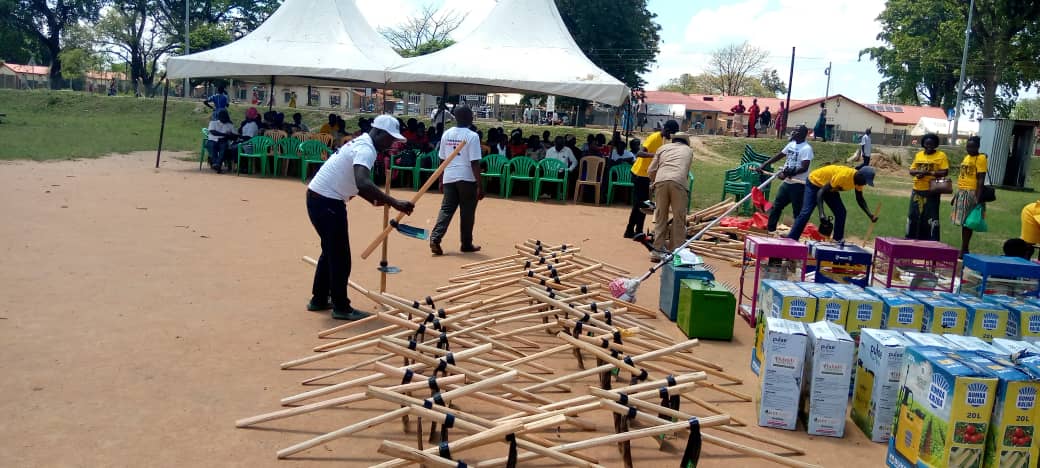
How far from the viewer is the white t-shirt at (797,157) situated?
1043 cm

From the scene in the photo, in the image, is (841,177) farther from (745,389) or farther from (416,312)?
(416,312)

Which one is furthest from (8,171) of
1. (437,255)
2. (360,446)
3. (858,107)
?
(858,107)

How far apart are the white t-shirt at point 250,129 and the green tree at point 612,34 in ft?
A: 87.6

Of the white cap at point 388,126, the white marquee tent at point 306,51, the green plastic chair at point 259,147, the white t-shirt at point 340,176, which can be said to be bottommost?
the green plastic chair at point 259,147

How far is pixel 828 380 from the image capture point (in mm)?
4480

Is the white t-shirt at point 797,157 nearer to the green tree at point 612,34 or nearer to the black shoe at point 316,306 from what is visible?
the black shoe at point 316,306

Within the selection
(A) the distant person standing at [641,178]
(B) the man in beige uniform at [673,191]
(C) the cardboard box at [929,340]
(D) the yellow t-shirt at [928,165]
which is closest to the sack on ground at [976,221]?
(D) the yellow t-shirt at [928,165]

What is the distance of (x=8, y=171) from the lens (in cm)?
1429

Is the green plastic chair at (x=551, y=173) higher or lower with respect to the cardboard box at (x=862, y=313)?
higher

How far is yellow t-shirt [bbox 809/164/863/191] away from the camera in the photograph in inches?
363

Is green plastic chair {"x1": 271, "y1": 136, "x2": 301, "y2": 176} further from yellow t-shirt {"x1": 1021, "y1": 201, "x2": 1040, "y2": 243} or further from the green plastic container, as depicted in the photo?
yellow t-shirt {"x1": 1021, "y1": 201, "x2": 1040, "y2": 243}

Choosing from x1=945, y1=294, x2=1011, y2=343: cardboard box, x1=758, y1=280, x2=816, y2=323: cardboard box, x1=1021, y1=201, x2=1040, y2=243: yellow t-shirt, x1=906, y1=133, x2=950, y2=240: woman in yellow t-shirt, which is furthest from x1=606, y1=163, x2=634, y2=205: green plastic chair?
x1=945, y1=294, x2=1011, y2=343: cardboard box

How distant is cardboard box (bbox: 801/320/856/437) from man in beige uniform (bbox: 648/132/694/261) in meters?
4.48

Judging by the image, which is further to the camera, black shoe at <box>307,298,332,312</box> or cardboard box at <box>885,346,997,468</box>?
black shoe at <box>307,298,332,312</box>
